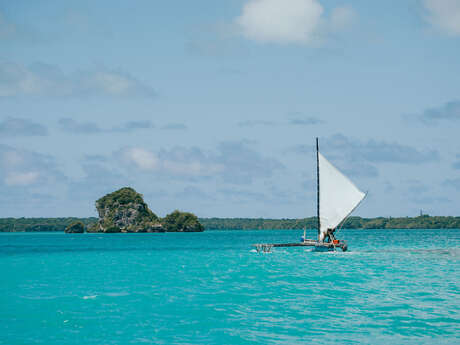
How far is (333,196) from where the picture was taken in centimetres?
8056

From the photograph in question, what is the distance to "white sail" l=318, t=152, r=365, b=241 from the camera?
79438 millimetres

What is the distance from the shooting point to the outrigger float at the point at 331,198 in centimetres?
7950

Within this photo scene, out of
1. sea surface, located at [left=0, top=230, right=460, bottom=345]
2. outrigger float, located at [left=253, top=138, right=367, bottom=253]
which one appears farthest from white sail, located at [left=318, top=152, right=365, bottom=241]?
sea surface, located at [left=0, top=230, right=460, bottom=345]

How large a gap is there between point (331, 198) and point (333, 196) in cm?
45

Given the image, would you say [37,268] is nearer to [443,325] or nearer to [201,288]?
[201,288]

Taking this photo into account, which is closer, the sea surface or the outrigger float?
the sea surface

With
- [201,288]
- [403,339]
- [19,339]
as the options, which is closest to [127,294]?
[201,288]

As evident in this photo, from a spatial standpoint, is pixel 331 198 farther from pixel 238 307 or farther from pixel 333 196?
pixel 238 307

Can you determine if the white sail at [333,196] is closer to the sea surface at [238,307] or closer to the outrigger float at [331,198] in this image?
the outrigger float at [331,198]

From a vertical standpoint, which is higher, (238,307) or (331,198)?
(331,198)

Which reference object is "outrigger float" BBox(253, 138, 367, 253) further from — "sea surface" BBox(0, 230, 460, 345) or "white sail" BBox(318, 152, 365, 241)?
"sea surface" BBox(0, 230, 460, 345)

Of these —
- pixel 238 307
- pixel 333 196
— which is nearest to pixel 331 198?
pixel 333 196

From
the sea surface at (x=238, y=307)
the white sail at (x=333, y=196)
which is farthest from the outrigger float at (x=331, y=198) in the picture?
the sea surface at (x=238, y=307)

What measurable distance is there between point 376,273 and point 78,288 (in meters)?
28.1
